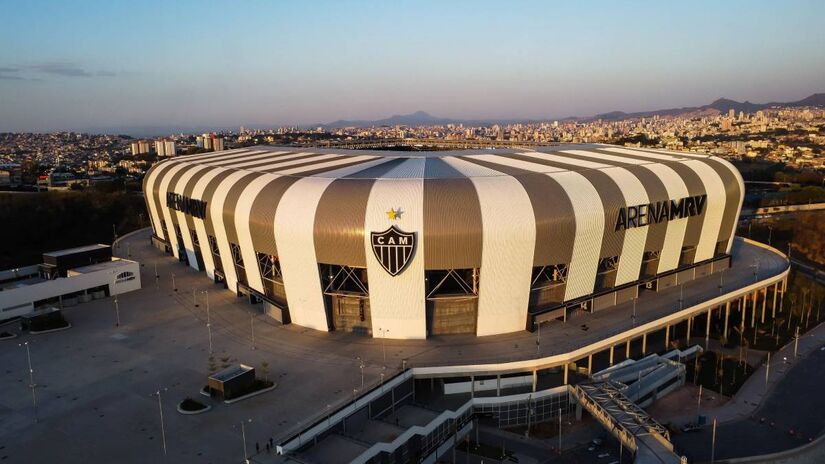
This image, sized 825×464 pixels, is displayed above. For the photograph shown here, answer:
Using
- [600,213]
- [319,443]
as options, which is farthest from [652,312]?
[319,443]


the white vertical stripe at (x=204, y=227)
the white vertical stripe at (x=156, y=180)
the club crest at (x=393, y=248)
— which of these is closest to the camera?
the club crest at (x=393, y=248)

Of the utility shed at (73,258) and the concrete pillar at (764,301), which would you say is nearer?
the concrete pillar at (764,301)

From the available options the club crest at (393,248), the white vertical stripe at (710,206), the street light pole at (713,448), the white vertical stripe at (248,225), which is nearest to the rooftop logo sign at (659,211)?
the white vertical stripe at (710,206)

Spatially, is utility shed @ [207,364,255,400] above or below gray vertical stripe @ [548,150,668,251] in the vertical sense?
below

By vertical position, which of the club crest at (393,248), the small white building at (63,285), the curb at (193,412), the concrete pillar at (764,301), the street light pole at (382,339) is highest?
the club crest at (393,248)

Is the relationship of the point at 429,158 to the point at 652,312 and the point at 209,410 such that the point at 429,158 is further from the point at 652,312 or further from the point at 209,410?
the point at 209,410

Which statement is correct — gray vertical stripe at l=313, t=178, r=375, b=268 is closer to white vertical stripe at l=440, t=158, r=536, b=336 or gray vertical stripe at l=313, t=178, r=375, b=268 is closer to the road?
white vertical stripe at l=440, t=158, r=536, b=336

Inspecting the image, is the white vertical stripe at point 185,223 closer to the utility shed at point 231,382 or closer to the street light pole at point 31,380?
the street light pole at point 31,380

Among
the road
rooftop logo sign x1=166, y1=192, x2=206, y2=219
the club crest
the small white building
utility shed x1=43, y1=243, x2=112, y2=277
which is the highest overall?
rooftop logo sign x1=166, y1=192, x2=206, y2=219

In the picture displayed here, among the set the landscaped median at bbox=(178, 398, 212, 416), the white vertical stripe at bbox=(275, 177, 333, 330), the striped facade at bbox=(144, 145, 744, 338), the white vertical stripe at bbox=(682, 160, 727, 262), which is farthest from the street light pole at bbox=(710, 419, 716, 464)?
the landscaped median at bbox=(178, 398, 212, 416)
